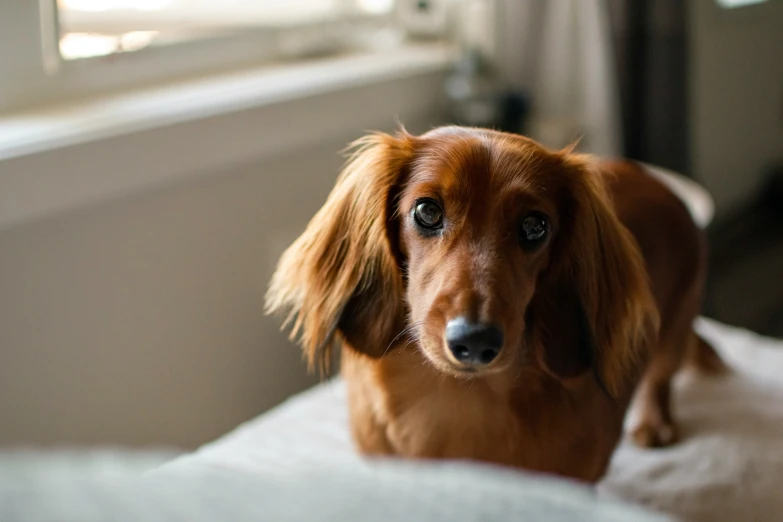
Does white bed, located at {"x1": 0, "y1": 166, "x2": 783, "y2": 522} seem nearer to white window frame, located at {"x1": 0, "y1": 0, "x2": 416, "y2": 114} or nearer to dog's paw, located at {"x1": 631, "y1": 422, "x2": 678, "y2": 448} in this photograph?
dog's paw, located at {"x1": 631, "y1": 422, "x2": 678, "y2": 448}

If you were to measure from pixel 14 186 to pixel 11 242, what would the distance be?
0.11 m

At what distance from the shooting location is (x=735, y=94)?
7.30 feet

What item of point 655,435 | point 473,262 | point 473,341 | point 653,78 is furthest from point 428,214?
point 653,78

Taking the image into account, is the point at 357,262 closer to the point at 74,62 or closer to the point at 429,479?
the point at 429,479

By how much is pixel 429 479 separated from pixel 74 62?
4.54 feet

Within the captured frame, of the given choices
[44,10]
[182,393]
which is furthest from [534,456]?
[44,10]

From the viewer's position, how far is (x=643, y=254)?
1.30m

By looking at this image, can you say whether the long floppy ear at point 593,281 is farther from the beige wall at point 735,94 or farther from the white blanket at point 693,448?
the beige wall at point 735,94

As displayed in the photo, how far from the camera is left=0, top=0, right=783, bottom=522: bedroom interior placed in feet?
4.44

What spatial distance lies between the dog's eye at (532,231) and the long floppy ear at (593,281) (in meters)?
0.07

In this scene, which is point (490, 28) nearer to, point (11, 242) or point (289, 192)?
point (289, 192)

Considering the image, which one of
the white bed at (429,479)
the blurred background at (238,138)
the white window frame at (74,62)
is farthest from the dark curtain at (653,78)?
the white window frame at (74,62)

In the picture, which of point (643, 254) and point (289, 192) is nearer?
point (643, 254)

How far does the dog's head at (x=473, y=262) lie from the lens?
937 millimetres
